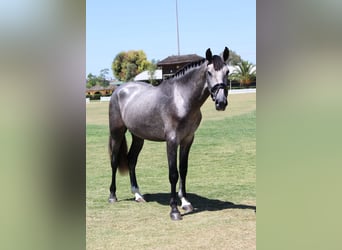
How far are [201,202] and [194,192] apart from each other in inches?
6.9

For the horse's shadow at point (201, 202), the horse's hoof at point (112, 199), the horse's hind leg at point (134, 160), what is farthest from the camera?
the horse's hind leg at point (134, 160)

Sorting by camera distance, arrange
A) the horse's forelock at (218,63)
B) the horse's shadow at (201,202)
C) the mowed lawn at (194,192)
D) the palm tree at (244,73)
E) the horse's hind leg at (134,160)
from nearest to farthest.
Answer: the mowed lawn at (194,192) → the horse's forelock at (218,63) → the palm tree at (244,73) → the horse's shadow at (201,202) → the horse's hind leg at (134,160)

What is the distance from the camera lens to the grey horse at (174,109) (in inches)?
109

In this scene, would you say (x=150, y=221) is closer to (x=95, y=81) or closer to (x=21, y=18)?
(x=95, y=81)

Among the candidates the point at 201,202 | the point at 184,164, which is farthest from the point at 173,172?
the point at 201,202

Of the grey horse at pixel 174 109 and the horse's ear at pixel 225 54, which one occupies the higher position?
the horse's ear at pixel 225 54

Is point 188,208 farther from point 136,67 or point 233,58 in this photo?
point 136,67

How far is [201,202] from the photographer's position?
3287mm

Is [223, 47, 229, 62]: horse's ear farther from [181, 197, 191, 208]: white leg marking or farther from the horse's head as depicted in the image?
[181, 197, 191, 208]: white leg marking

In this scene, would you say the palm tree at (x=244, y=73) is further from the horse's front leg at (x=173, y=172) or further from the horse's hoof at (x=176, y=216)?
the horse's hoof at (x=176, y=216)

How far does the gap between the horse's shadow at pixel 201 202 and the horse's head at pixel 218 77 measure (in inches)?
40.4

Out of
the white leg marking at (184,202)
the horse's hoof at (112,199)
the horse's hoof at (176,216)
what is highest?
the white leg marking at (184,202)

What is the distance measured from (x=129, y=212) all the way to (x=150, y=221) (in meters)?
0.30

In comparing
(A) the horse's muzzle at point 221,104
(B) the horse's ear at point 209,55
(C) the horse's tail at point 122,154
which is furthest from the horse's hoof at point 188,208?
(B) the horse's ear at point 209,55
